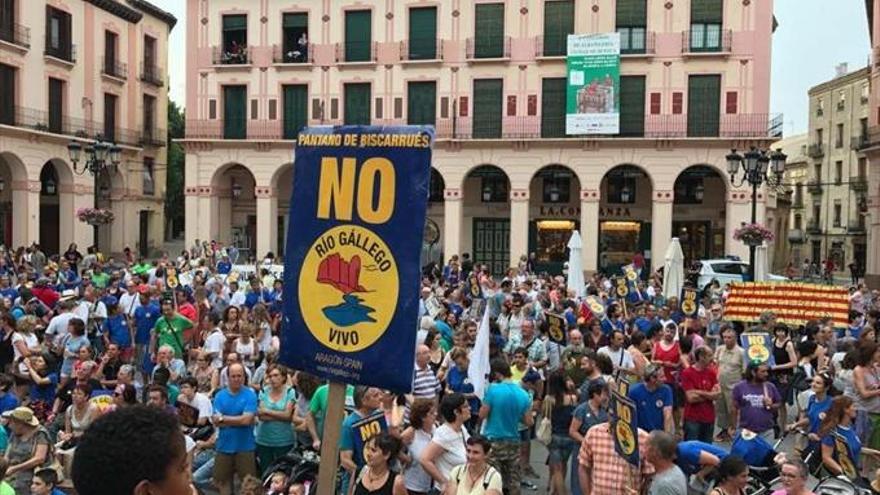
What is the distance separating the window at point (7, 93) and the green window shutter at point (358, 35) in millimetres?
14313

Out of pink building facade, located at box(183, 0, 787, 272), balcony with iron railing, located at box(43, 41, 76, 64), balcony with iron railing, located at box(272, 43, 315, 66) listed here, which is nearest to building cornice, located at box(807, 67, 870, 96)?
pink building facade, located at box(183, 0, 787, 272)

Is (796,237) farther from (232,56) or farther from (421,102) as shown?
(232,56)

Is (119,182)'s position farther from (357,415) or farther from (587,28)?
(357,415)

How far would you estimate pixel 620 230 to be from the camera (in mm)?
37844

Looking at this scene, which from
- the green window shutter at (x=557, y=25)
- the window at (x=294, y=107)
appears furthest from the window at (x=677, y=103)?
the window at (x=294, y=107)

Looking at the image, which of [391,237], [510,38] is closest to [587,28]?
[510,38]

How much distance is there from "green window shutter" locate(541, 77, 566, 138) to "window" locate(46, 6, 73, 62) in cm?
2201

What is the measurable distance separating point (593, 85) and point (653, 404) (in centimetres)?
2709

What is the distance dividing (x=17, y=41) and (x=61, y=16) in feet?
11.4

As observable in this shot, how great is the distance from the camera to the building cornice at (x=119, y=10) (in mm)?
39300

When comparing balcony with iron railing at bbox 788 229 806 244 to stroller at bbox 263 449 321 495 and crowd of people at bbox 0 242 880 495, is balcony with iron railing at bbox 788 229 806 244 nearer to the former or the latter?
crowd of people at bbox 0 242 880 495

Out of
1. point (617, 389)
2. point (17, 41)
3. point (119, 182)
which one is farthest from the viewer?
point (119, 182)

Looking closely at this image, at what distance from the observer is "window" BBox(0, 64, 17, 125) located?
111 feet

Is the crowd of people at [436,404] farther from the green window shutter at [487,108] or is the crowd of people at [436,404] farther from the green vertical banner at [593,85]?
the green window shutter at [487,108]
